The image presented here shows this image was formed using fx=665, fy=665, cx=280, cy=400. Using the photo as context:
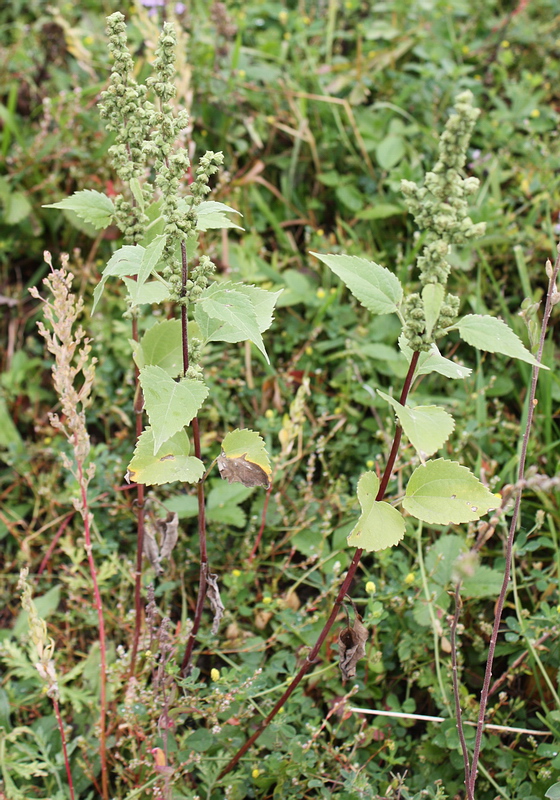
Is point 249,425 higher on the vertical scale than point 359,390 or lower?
lower

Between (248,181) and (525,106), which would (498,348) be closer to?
(248,181)

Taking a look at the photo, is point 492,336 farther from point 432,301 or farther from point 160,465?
point 160,465

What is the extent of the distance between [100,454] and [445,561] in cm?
144

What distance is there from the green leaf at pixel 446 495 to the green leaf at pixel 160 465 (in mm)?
476

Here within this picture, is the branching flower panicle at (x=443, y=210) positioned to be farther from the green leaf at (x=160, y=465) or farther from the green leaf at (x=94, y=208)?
the green leaf at (x=94, y=208)

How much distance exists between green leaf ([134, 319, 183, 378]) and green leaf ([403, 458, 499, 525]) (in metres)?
0.65

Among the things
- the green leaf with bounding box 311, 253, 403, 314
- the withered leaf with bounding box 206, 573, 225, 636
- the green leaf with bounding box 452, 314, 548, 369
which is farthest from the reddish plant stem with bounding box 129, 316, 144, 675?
the green leaf with bounding box 452, 314, 548, 369

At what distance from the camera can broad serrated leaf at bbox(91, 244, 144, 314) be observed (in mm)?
1390

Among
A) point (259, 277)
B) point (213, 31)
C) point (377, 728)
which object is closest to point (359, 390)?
point (259, 277)

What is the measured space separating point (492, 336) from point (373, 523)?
46 cm

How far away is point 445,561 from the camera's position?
7.31 feet

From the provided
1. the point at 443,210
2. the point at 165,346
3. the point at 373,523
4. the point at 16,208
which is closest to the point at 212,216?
the point at 165,346

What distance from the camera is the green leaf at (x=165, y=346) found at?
1.67 metres

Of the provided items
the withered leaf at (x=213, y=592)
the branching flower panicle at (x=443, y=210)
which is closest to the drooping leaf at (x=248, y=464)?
the withered leaf at (x=213, y=592)
